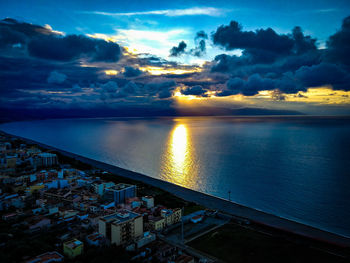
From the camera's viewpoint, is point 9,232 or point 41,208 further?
point 41,208

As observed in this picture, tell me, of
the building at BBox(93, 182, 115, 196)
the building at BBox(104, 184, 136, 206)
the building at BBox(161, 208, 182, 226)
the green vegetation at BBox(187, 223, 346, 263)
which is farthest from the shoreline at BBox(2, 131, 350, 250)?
the building at BBox(93, 182, 115, 196)

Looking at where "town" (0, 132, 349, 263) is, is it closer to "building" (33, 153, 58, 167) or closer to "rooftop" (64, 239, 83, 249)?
"rooftop" (64, 239, 83, 249)

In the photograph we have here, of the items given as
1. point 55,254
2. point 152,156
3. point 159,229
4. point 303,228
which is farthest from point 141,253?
point 152,156

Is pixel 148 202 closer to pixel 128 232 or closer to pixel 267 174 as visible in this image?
pixel 128 232

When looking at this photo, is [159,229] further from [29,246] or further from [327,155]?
[327,155]

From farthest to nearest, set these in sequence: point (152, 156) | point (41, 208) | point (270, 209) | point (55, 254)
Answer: point (152, 156), point (270, 209), point (41, 208), point (55, 254)

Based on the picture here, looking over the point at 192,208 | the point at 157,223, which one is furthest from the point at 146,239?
the point at 192,208
